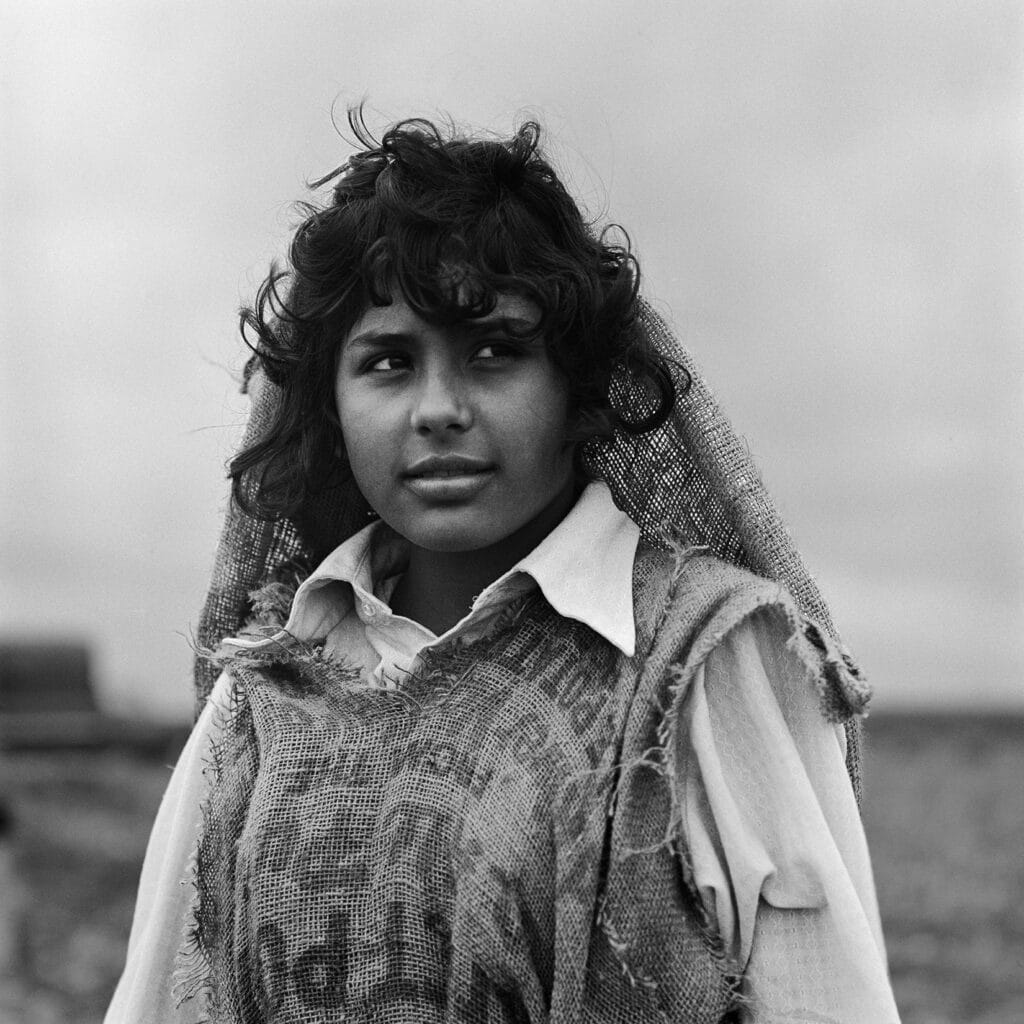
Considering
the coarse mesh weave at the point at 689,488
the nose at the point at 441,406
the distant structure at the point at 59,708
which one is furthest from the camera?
the distant structure at the point at 59,708

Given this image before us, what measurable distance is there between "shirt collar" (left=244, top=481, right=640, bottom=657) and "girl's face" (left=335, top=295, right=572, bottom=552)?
0.20 ft

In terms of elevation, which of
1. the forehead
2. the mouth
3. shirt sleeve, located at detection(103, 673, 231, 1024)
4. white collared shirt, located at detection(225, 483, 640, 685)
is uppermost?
the forehead

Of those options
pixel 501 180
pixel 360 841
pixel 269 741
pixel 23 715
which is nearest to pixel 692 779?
pixel 360 841

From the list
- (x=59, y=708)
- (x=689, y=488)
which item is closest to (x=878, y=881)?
(x=59, y=708)

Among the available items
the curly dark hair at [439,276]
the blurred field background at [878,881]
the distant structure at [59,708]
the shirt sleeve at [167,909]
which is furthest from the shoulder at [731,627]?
the distant structure at [59,708]

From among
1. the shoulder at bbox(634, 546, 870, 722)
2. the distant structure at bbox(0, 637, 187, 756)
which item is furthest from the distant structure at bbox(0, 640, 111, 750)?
the shoulder at bbox(634, 546, 870, 722)

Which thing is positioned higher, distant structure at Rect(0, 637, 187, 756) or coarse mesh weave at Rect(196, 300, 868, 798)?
distant structure at Rect(0, 637, 187, 756)

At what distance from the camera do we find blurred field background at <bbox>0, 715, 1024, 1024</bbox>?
5.80m

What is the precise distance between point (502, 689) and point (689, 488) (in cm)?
40

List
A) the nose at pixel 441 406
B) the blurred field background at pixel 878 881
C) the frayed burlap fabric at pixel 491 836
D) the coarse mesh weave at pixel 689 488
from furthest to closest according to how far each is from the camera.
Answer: the blurred field background at pixel 878 881 < the coarse mesh weave at pixel 689 488 < the nose at pixel 441 406 < the frayed burlap fabric at pixel 491 836

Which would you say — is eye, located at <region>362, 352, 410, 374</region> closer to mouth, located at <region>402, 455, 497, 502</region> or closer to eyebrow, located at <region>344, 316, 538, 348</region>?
eyebrow, located at <region>344, 316, 538, 348</region>

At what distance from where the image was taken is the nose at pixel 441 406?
158cm

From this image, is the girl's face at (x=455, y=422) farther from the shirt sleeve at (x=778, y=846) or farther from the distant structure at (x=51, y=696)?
the distant structure at (x=51, y=696)

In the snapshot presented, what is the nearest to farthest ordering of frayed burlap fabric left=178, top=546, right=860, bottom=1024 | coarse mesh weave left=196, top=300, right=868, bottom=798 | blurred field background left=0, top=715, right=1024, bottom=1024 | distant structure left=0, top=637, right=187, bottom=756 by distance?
frayed burlap fabric left=178, top=546, right=860, bottom=1024
coarse mesh weave left=196, top=300, right=868, bottom=798
blurred field background left=0, top=715, right=1024, bottom=1024
distant structure left=0, top=637, right=187, bottom=756
